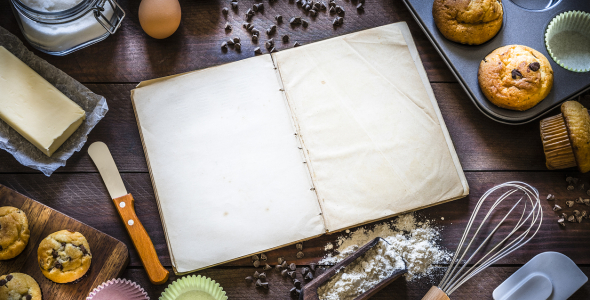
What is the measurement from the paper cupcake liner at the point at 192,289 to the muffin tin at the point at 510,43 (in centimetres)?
97

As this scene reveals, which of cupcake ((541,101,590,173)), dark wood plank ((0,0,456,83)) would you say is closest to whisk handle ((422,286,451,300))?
cupcake ((541,101,590,173))

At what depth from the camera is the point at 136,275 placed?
1.08m

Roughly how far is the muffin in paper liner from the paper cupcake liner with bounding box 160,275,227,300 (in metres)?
0.06

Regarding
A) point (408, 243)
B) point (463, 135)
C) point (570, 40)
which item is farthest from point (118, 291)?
point (570, 40)

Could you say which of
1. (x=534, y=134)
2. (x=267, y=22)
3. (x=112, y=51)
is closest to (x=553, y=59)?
(x=534, y=134)

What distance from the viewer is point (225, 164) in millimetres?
1142

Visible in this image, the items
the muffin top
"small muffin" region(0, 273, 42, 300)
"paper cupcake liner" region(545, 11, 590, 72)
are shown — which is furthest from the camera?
"paper cupcake liner" region(545, 11, 590, 72)

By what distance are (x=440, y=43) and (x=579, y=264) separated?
2.68 ft

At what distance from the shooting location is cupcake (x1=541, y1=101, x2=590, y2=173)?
1.06 m

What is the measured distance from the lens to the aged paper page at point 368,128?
1.14 m

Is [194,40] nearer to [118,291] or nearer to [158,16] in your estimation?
[158,16]

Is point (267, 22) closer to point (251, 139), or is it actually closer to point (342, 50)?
point (342, 50)

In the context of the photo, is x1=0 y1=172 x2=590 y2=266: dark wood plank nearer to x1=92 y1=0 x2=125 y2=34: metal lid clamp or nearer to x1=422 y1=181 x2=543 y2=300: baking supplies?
x1=422 y1=181 x2=543 y2=300: baking supplies

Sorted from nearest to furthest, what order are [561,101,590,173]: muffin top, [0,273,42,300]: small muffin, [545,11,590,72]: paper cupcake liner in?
[0,273,42,300]: small muffin → [561,101,590,173]: muffin top → [545,11,590,72]: paper cupcake liner
